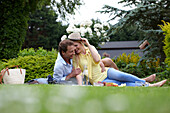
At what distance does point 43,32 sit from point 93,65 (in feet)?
110

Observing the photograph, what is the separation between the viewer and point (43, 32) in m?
37.6

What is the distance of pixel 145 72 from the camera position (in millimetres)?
9102

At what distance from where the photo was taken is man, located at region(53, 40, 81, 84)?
4.93 meters

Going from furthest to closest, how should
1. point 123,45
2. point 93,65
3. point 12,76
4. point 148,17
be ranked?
1. point 123,45
2. point 148,17
3. point 12,76
4. point 93,65

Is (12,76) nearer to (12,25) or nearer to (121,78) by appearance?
(121,78)

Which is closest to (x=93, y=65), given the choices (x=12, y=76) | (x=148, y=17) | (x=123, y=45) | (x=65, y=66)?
(x=65, y=66)

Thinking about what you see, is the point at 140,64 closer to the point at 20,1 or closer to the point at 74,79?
the point at 74,79

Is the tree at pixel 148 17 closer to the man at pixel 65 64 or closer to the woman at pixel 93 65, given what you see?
the woman at pixel 93 65

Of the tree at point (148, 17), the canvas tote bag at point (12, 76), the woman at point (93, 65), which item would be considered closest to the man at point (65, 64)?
the woman at point (93, 65)

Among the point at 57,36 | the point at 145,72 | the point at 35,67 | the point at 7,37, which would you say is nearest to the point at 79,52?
the point at 35,67

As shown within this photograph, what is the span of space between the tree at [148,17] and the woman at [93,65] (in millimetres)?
4361

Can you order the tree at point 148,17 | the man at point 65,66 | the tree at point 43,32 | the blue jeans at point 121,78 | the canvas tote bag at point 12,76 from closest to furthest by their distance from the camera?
the man at point 65,66 < the blue jeans at point 121,78 < the canvas tote bag at point 12,76 < the tree at point 148,17 < the tree at point 43,32

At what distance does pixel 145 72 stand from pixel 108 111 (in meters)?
8.42

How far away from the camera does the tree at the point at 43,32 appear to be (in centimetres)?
3522
